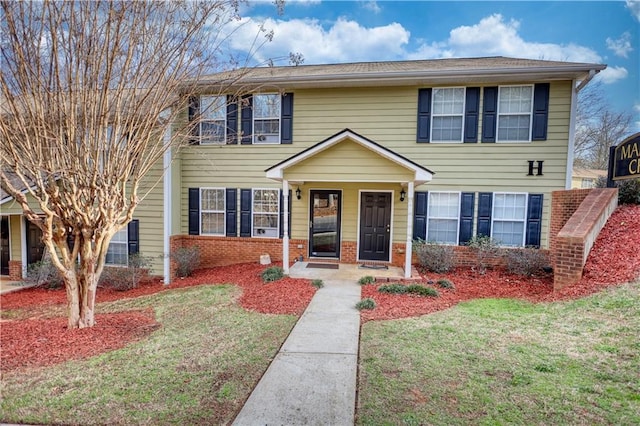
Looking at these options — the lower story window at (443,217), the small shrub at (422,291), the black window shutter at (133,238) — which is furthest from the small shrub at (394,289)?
the black window shutter at (133,238)

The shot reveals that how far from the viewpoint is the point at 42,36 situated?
4.32 metres

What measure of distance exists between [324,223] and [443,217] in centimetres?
364

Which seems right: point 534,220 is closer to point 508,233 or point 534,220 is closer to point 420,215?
point 508,233

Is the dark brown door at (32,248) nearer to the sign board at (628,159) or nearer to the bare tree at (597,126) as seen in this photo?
the sign board at (628,159)

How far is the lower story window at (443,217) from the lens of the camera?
31.1 feet

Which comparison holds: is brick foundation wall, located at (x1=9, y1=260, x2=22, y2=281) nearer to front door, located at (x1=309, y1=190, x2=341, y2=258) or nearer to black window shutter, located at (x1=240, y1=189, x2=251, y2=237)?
black window shutter, located at (x1=240, y1=189, x2=251, y2=237)

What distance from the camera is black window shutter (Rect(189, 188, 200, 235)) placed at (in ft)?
34.3

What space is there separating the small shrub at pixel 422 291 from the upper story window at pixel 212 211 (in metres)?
6.39

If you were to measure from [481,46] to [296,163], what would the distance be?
1249 cm

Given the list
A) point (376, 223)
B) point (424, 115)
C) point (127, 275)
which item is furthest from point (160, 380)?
point (424, 115)

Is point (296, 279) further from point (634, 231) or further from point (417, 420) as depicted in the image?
point (634, 231)

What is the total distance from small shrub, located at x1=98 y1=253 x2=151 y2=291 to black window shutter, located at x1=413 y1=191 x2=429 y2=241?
843 centimetres

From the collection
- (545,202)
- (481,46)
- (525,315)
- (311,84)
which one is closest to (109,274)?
(311,84)

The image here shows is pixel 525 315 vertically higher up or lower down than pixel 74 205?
lower down
